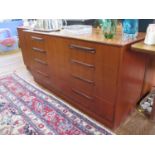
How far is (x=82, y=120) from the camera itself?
1.63m

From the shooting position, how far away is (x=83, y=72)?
1.46 meters

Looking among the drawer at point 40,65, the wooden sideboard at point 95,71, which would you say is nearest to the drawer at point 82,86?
the wooden sideboard at point 95,71

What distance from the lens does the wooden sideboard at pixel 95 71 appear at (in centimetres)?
121

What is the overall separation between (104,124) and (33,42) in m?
1.29

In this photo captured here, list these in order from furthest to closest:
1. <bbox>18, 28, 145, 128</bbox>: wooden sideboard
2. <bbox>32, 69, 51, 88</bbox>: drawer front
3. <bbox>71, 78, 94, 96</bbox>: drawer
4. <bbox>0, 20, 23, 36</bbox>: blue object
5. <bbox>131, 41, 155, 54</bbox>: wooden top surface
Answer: <bbox>0, 20, 23, 36</bbox>: blue object
<bbox>32, 69, 51, 88</bbox>: drawer front
<bbox>71, 78, 94, 96</bbox>: drawer
<bbox>18, 28, 145, 128</bbox>: wooden sideboard
<bbox>131, 41, 155, 54</bbox>: wooden top surface

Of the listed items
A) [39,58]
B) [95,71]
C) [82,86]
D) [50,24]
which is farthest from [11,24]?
[95,71]

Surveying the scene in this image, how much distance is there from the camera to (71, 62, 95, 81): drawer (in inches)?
54.9

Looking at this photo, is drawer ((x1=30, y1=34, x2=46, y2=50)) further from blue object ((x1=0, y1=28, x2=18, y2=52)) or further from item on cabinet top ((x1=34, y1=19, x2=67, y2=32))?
blue object ((x1=0, y1=28, x2=18, y2=52))

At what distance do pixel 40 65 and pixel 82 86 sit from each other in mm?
783

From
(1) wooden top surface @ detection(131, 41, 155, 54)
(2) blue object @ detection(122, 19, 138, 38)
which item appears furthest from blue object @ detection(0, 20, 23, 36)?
(1) wooden top surface @ detection(131, 41, 155, 54)

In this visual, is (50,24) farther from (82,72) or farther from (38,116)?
(38,116)

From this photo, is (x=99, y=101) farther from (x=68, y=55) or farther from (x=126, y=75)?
(x=68, y=55)

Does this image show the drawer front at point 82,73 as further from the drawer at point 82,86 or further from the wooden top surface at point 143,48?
the wooden top surface at point 143,48
